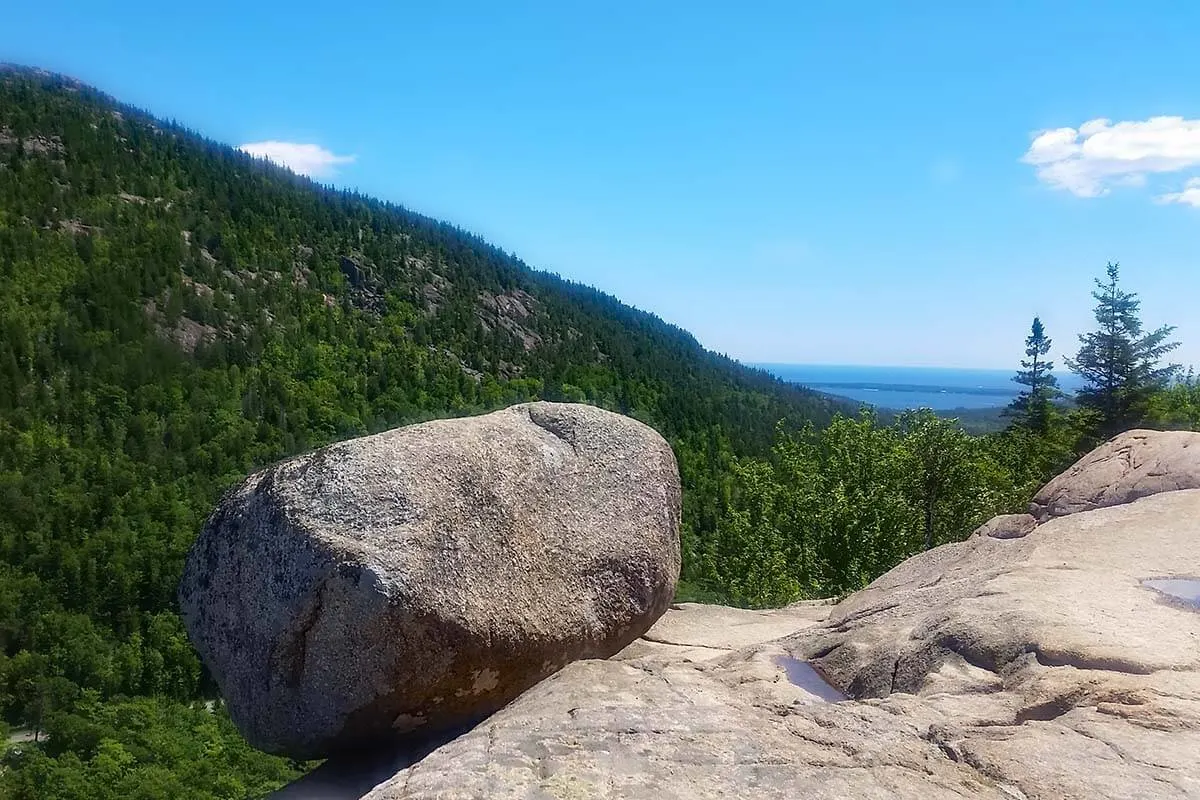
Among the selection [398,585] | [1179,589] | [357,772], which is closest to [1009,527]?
[1179,589]

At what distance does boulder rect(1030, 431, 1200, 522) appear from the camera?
11.9 meters

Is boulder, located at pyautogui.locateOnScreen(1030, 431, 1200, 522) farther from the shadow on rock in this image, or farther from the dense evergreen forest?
the shadow on rock

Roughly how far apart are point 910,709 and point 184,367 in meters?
113

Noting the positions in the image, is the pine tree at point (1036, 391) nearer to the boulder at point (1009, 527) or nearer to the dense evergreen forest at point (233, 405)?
the dense evergreen forest at point (233, 405)

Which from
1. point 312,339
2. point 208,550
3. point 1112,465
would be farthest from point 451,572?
point 312,339

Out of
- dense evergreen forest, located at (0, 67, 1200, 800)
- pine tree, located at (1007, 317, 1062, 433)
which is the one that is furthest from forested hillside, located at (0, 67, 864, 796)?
pine tree, located at (1007, 317, 1062, 433)

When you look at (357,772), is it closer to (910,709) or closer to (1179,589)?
(910,709)

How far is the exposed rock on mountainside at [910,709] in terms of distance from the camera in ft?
14.9

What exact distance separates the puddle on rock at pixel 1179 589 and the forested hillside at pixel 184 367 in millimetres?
45561

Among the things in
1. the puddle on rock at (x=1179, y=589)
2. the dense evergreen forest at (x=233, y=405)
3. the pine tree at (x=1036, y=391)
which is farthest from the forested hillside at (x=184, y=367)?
the puddle on rock at (x=1179, y=589)

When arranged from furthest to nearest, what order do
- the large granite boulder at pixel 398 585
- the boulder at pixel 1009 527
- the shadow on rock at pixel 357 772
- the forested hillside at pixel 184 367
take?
1. the forested hillside at pixel 184 367
2. the boulder at pixel 1009 527
3. the shadow on rock at pixel 357 772
4. the large granite boulder at pixel 398 585

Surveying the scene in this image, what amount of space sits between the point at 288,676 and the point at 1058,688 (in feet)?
19.4

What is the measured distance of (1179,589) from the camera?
7.71 metres

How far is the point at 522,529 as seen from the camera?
24.8ft
